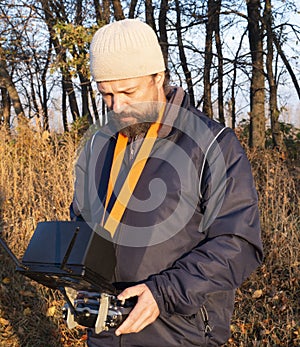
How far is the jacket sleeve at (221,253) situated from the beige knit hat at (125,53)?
0.45 m

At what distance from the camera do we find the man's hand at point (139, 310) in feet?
5.78

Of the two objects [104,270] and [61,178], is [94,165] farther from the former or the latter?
[61,178]

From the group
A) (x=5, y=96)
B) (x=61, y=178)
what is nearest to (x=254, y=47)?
(x=61, y=178)

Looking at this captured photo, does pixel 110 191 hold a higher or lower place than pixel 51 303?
higher

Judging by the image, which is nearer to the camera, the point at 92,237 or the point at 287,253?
the point at 92,237

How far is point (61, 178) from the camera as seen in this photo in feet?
22.0

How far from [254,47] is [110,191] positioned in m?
9.14

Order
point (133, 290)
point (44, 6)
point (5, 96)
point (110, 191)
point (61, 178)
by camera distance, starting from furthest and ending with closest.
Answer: point (5, 96) → point (44, 6) → point (61, 178) → point (110, 191) → point (133, 290)

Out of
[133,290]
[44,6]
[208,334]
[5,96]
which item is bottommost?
[5,96]

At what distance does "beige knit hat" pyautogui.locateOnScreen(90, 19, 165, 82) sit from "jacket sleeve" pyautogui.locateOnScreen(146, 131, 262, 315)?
1.48 feet

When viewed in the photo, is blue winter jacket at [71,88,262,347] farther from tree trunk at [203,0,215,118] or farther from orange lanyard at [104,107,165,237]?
tree trunk at [203,0,215,118]

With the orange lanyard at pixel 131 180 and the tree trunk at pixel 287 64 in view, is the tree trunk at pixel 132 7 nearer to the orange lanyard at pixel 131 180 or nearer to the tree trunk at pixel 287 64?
the tree trunk at pixel 287 64

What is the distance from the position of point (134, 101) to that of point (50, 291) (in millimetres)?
3922

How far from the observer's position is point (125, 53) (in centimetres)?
213
